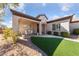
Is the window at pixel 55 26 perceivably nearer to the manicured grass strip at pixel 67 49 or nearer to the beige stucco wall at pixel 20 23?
the manicured grass strip at pixel 67 49

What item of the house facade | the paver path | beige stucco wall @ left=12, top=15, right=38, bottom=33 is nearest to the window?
the house facade

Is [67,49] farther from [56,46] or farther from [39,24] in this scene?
[39,24]

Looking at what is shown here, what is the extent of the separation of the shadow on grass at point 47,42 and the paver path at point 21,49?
0.13 meters

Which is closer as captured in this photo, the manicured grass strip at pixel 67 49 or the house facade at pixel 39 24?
the manicured grass strip at pixel 67 49

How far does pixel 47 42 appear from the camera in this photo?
188 inches

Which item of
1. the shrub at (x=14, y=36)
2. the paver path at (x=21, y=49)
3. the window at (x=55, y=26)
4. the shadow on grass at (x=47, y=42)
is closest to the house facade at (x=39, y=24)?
the window at (x=55, y=26)

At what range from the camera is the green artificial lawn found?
454 centimetres

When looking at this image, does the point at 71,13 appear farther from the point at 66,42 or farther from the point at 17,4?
the point at 17,4

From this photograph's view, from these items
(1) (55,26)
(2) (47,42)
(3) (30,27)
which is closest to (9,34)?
(3) (30,27)

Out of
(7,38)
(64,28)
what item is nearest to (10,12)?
(7,38)

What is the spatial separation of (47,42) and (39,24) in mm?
593

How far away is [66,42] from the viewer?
464 centimetres

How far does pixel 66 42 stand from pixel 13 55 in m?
1.56

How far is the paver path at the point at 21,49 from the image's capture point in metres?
4.53
